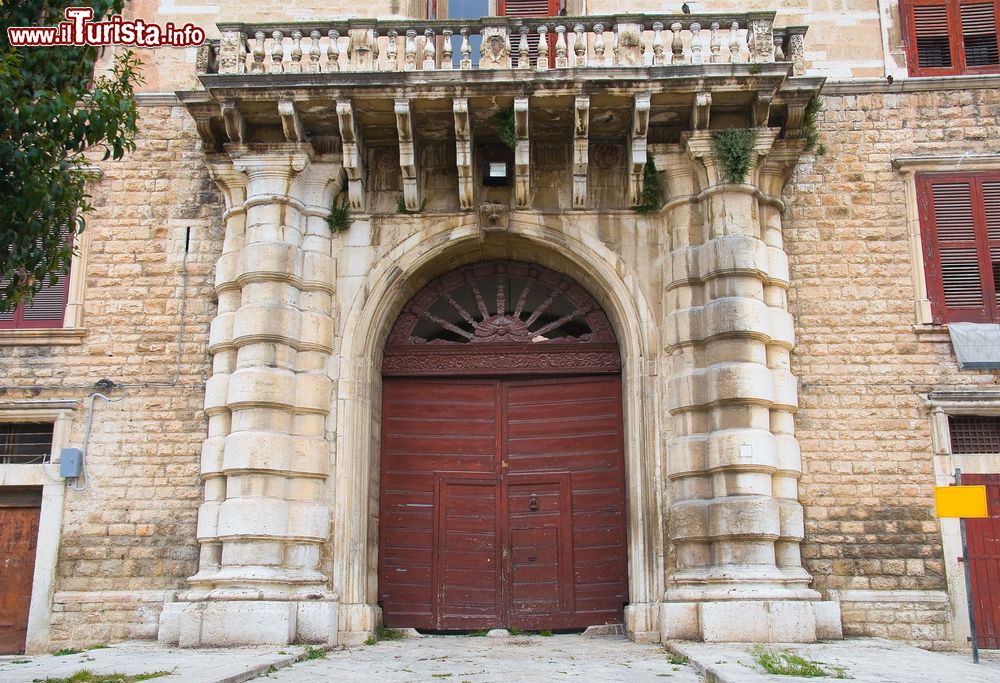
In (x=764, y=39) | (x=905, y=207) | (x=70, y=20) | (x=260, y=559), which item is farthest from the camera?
(x=905, y=207)

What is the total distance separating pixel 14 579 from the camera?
1112cm

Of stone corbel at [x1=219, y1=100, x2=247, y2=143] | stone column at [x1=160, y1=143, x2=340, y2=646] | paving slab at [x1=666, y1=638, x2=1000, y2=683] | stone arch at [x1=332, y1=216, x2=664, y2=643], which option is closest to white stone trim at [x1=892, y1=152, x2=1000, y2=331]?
stone arch at [x1=332, y1=216, x2=664, y2=643]

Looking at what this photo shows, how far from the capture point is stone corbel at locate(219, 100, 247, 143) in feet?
35.4

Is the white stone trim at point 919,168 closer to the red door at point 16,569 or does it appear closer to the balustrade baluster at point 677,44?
the balustrade baluster at point 677,44

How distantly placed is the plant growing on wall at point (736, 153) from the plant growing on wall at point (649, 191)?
807mm

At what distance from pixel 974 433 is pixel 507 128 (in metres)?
6.23

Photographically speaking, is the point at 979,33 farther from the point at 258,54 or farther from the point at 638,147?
the point at 258,54

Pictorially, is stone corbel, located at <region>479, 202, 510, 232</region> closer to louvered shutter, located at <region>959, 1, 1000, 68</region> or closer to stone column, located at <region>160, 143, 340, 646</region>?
stone column, located at <region>160, 143, 340, 646</region>

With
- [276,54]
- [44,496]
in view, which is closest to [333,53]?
[276,54]

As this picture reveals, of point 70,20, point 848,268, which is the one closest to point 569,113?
point 848,268

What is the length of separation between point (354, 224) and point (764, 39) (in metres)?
5.03

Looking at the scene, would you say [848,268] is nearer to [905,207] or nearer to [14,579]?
[905,207]

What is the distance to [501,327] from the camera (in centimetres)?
1183

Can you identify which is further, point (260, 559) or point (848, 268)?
point (848, 268)
